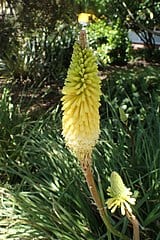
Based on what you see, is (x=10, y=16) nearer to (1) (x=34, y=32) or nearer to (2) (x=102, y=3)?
(1) (x=34, y=32)

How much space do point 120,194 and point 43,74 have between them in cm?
686

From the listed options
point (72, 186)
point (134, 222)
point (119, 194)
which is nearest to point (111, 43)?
point (72, 186)

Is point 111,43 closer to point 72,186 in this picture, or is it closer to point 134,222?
point 72,186

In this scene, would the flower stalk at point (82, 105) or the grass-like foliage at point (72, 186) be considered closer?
the flower stalk at point (82, 105)

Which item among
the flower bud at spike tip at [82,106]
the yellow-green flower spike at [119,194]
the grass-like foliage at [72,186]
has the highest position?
the flower bud at spike tip at [82,106]

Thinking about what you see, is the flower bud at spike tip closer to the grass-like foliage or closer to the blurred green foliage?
the grass-like foliage

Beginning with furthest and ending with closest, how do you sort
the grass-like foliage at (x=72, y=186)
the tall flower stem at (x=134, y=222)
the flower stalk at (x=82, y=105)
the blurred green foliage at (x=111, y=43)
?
the blurred green foliage at (x=111, y=43), the grass-like foliage at (x=72, y=186), the tall flower stem at (x=134, y=222), the flower stalk at (x=82, y=105)

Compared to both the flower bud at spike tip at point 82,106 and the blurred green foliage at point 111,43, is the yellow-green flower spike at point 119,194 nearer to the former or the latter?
the flower bud at spike tip at point 82,106

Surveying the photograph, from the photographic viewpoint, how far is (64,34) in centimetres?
920

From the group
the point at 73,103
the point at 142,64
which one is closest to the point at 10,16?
the point at 142,64

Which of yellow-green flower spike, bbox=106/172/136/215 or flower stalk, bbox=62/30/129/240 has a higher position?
flower stalk, bbox=62/30/129/240

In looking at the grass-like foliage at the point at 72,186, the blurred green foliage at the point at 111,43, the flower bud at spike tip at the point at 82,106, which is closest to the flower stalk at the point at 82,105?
the flower bud at spike tip at the point at 82,106

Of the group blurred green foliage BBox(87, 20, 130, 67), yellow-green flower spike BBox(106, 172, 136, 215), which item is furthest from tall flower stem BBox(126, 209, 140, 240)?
blurred green foliage BBox(87, 20, 130, 67)

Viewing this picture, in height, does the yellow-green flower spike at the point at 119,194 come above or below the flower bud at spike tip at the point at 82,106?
below
